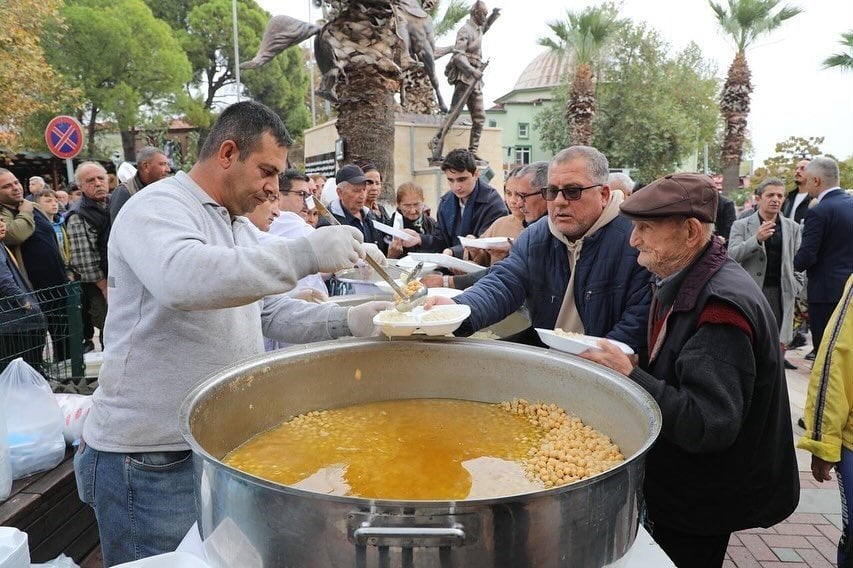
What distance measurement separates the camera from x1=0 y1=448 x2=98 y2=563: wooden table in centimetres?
248

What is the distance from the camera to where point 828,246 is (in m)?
5.04

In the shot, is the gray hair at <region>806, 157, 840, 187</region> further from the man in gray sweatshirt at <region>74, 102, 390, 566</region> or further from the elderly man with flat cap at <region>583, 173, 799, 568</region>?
the man in gray sweatshirt at <region>74, 102, 390, 566</region>

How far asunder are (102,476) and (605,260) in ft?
6.66

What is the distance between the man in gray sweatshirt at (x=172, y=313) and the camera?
1.39 m

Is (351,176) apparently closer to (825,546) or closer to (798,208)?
(825,546)

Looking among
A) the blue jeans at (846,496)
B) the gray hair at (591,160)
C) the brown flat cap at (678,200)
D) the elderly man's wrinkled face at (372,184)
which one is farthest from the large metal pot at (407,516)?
the elderly man's wrinkled face at (372,184)

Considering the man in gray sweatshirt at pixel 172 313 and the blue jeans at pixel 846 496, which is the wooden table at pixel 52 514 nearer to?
the man in gray sweatshirt at pixel 172 313

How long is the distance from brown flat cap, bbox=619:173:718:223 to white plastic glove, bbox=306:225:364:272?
0.93m

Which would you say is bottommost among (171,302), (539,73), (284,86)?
(171,302)

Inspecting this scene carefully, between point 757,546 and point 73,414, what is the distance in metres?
3.78

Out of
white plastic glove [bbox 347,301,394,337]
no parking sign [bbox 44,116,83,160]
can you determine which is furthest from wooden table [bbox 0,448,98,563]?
no parking sign [bbox 44,116,83,160]

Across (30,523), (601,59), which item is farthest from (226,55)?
(30,523)

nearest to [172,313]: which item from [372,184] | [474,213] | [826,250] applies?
[474,213]

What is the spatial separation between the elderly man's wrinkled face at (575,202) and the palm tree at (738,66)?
2038 centimetres
